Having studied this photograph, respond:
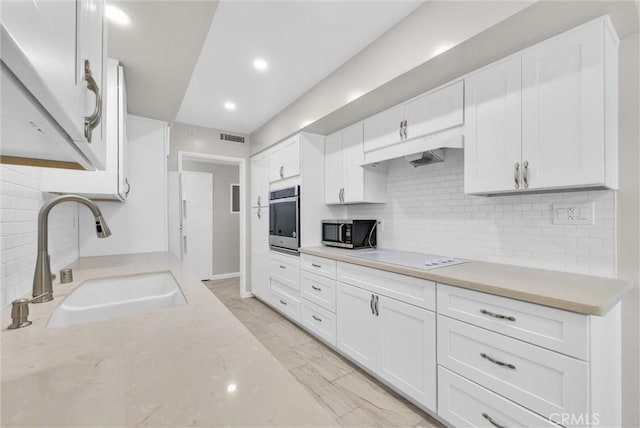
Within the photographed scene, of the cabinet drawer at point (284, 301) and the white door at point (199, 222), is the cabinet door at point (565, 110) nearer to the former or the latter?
the cabinet drawer at point (284, 301)

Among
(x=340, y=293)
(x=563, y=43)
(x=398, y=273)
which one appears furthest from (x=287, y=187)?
(x=563, y=43)

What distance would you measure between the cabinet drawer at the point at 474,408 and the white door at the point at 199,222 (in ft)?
15.6

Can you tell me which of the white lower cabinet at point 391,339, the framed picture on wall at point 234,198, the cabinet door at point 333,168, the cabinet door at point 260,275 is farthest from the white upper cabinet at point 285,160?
the framed picture on wall at point 234,198

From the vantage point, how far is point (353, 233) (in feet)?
8.96

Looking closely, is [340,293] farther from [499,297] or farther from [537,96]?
[537,96]

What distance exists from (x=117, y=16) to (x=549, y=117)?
2.30 m

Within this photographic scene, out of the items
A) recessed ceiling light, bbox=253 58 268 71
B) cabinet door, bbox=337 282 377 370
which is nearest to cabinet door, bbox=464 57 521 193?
cabinet door, bbox=337 282 377 370

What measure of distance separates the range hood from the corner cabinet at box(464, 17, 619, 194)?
0.36 feet

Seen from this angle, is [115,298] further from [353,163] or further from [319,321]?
[353,163]

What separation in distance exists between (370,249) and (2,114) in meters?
2.58

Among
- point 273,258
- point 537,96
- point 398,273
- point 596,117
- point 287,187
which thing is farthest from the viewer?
point 273,258

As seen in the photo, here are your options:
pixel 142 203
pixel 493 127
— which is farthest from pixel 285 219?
pixel 493 127

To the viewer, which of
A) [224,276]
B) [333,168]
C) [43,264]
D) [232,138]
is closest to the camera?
[43,264]

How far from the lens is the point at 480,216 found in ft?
6.73
